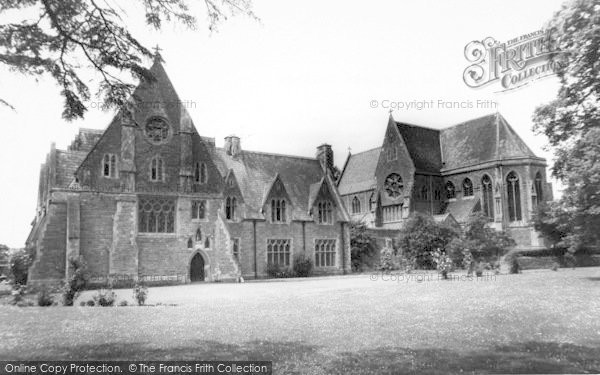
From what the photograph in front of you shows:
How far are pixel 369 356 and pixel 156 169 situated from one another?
1153 inches

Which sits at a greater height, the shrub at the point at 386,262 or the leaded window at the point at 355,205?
the leaded window at the point at 355,205

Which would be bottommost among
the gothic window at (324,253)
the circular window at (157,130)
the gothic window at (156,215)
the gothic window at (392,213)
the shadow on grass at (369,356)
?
the shadow on grass at (369,356)

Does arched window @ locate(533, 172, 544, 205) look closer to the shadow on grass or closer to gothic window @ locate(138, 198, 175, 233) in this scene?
gothic window @ locate(138, 198, 175, 233)

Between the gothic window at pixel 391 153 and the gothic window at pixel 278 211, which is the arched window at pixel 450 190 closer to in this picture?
the gothic window at pixel 391 153

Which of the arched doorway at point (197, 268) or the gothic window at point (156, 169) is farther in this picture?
the arched doorway at point (197, 268)

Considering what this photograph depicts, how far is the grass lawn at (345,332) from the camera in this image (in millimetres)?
9742

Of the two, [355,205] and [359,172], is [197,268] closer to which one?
[355,205]

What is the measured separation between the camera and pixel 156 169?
1431 inches

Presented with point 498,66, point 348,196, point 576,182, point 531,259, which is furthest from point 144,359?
point 348,196

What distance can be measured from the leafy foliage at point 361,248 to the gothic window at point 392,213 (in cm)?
1282

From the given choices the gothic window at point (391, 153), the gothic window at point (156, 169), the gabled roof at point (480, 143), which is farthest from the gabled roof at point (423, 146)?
the gothic window at point (156, 169)

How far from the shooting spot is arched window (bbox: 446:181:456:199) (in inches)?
2559

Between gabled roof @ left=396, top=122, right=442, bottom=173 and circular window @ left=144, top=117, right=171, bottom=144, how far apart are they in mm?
36456

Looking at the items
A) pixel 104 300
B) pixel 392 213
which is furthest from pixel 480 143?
pixel 104 300
